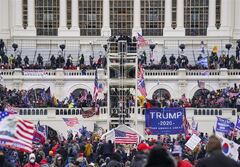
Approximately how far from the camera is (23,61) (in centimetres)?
7462

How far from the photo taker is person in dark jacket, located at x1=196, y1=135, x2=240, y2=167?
49.4ft

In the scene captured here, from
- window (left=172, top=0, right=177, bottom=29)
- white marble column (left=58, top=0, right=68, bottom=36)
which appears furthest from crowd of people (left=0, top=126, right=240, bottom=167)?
window (left=172, top=0, right=177, bottom=29)

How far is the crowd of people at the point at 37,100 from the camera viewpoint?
A: 58250 mm

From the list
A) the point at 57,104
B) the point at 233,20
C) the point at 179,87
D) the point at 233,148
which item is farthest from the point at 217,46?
the point at 233,148

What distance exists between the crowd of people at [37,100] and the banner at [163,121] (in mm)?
20012

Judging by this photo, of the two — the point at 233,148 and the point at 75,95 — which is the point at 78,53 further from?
the point at 233,148

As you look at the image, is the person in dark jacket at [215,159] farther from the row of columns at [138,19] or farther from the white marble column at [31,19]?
the white marble column at [31,19]

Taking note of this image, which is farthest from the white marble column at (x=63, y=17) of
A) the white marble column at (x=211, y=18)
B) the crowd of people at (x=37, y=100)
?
the crowd of people at (x=37, y=100)

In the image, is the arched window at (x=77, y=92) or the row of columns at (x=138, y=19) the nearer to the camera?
the arched window at (x=77, y=92)

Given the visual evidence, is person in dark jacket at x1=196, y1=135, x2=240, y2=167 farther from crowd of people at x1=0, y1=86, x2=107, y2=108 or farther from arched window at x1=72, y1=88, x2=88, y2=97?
arched window at x1=72, y1=88, x2=88, y2=97

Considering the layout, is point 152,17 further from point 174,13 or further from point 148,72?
point 148,72

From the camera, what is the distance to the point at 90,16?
8781 cm

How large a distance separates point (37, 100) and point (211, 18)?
96.3 ft

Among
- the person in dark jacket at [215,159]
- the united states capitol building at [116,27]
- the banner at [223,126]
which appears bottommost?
the banner at [223,126]
